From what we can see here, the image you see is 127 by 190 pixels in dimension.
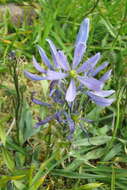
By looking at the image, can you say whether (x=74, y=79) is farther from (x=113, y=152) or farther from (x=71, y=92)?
(x=113, y=152)

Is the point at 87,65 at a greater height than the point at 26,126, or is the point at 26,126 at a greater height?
Result: the point at 87,65

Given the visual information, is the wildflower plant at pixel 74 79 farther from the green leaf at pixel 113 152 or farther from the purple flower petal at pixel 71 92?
the green leaf at pixel 113 152

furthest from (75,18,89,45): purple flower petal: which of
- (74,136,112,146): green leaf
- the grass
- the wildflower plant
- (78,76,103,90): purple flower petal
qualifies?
(74,136,112,146): green leaf

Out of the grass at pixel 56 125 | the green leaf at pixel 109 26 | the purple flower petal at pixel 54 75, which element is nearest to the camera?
the purple flower petal at pixel 54 75

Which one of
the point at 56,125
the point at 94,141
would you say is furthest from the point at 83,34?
the point at 94,141

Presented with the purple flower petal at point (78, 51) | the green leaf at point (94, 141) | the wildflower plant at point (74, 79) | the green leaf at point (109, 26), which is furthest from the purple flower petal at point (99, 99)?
the green leaf at point (109, 26)

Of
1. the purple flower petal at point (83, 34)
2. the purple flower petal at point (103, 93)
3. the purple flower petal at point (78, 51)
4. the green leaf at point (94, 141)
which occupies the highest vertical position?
the purple flower petal at point (83, 34)

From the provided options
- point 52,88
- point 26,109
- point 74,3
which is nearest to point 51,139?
point 26,109
